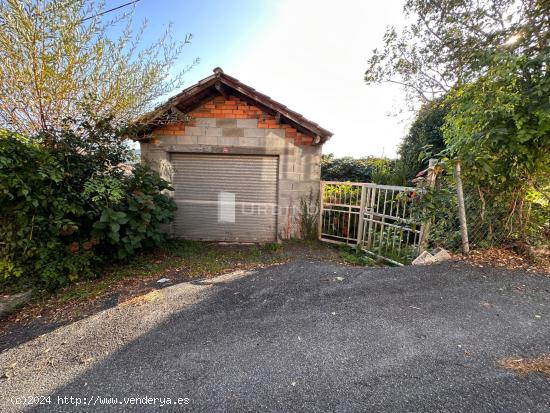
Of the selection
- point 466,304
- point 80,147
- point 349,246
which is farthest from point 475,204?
point 80,147

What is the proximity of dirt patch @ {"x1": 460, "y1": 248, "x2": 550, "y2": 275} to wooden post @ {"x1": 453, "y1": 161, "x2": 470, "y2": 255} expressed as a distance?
5.5 inches

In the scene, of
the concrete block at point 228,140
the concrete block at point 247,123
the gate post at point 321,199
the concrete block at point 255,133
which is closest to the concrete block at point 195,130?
the concrete block at point 228,140

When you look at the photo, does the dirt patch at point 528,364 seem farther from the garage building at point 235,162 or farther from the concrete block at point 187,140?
the concrete block at point 187,140

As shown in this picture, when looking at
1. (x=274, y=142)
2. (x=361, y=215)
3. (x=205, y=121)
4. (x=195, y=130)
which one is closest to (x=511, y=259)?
(x=361, y=215)

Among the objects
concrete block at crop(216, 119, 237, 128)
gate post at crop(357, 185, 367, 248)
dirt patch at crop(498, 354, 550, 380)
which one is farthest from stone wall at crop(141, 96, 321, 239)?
dirt patch at crop(498, 354, 550, 380)

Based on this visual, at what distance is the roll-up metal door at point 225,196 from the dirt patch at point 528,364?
4.92 m

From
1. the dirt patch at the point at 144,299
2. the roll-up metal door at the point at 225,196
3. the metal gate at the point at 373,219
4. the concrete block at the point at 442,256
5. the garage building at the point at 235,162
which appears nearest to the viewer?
the dirt patch at the point at 144,299

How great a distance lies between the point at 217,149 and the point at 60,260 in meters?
3.74

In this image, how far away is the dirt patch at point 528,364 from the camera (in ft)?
5.88

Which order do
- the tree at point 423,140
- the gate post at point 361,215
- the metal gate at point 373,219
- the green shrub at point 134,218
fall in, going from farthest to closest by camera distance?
1. the tree at point 423,140
2. the gate post at point 361,215
3. the metal gate at point 373,219
4. the green shrub at point 134,218

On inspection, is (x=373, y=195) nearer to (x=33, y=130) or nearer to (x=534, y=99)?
(x=534, y=99)

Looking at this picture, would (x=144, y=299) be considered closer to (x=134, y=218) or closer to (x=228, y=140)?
(x=134, y=218)

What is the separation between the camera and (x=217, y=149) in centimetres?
599

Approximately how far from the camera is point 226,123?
5980 mm
